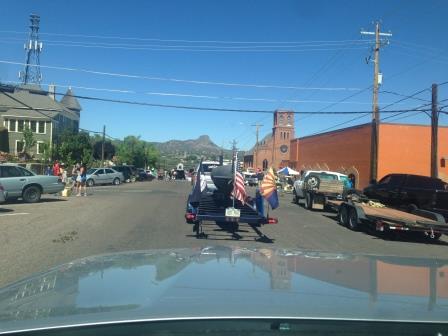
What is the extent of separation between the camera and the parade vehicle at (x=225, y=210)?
12477 mm

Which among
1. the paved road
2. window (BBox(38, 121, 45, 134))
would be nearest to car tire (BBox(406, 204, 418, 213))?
the paved road

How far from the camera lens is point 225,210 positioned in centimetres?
1273

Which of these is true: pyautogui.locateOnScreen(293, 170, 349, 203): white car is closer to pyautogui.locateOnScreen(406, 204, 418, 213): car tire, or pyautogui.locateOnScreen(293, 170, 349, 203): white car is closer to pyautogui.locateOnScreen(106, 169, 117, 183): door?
pyautogui.locateOnScreen(406, 204, 418, 213): car tire

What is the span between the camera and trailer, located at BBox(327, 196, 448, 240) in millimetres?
14859

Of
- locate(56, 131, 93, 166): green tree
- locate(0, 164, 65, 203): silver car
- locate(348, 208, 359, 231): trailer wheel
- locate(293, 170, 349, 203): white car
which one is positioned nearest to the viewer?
locate(348, 208, 359, 231): trailer wheel

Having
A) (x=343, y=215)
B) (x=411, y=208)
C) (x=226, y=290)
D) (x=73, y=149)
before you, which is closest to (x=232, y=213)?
(x=343, y=215)

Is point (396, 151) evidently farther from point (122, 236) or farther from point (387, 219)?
point (122, 236)

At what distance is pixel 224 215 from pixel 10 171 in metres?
13.6

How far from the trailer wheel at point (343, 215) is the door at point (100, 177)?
32645 mm

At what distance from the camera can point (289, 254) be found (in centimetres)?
404

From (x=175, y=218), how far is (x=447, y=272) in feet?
48.4

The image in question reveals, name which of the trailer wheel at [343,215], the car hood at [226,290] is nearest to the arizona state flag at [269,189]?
the trailer wheel at [343,215]

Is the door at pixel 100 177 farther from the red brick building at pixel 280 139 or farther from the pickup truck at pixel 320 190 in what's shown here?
the red brick building at pixel 280 139

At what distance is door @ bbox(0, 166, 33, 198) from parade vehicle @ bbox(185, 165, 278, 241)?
10.7m
